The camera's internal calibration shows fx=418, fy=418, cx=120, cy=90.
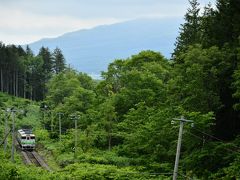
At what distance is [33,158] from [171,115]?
22557mm

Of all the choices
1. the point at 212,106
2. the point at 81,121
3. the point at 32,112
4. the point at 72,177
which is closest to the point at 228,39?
the point at 212,106

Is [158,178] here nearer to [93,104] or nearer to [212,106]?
[212,106]

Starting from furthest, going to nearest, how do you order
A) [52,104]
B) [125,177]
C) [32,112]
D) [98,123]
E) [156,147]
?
[32,112] → [52,104] → [98,123] → [156,147] → [125,177]

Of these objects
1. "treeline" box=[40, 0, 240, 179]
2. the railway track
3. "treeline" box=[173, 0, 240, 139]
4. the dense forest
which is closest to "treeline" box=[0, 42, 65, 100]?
the dense forest

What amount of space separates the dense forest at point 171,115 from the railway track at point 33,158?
1880 millimetres

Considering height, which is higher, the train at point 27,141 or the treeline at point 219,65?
the treeline at point 219,65

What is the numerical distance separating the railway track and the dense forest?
188cm

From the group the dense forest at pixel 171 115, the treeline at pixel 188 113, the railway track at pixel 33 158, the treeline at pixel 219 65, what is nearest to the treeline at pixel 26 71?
the dense forest at pixel 171 115

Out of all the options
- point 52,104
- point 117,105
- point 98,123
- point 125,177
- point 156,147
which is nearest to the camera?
point 125,177

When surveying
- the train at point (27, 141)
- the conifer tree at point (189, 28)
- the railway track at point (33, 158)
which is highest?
the conifer tree at point (189, 28)

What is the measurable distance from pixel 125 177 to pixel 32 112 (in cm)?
6287

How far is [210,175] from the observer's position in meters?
30.2

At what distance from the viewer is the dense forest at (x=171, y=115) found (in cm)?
3166

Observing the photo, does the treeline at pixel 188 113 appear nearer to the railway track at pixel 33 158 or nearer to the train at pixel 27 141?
the railway track at pixel 33 158
